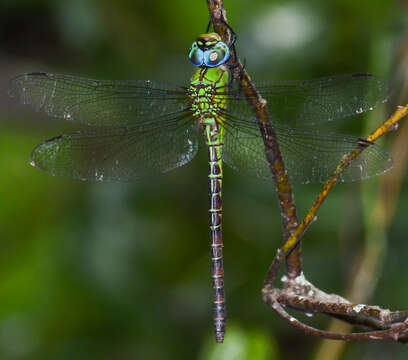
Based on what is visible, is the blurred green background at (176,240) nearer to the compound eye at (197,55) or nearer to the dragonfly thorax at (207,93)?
the dragonfly thorax at (207,93)

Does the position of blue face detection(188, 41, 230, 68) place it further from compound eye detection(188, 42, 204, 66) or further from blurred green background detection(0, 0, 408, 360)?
blurred green background detection(0, 0, 408, 360)

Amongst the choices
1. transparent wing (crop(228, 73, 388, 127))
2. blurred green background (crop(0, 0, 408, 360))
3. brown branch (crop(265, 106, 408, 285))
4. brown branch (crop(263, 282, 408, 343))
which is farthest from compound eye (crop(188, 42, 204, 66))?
blurred green background (crop(0, 0, 408, 360))

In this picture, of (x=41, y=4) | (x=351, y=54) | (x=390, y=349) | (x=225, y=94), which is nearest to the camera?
(x=225, y=94)

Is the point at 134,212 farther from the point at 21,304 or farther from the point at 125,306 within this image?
the point at 21,304

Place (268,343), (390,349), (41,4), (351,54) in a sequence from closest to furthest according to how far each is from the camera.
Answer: (268,343), (390,349), (351,54), (41,4)

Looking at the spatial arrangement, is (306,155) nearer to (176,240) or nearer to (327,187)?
(327,187)

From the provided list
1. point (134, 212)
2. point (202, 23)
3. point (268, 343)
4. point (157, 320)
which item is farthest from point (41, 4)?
point (268, 343)

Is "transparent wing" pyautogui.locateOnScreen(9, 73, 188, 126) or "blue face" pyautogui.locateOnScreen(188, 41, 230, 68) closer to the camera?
"blue face" pyautogui.locateOnScreen(188, 41, 230, 68)
